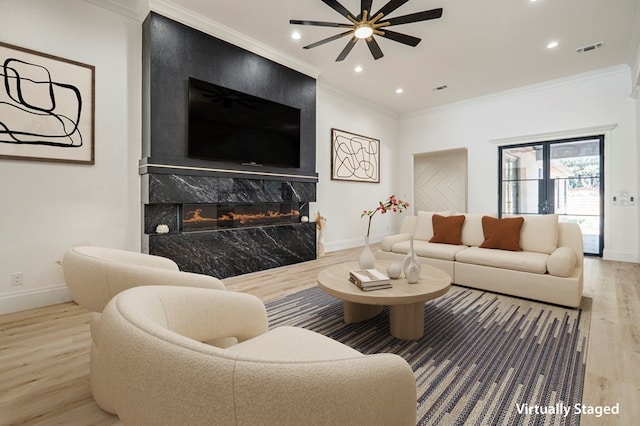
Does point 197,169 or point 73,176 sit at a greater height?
point 197,169

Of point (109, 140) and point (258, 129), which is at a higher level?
point (258, 129)

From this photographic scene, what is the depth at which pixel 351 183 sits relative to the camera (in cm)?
649

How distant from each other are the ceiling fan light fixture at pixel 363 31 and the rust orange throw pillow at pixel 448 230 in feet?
8.33

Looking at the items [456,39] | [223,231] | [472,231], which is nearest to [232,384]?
[223,231]

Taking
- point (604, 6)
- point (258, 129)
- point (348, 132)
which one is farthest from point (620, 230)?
point (258, 129)

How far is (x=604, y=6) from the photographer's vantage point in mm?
3461

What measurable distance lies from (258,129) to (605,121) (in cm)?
582

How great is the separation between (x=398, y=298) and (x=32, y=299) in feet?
11.1

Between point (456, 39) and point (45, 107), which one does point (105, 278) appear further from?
point (456, 39)

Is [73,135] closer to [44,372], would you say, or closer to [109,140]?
[109,140]

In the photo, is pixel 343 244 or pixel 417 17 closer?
pixel 417 17

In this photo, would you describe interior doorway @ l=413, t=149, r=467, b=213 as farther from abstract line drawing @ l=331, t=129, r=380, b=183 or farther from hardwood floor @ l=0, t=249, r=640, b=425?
hardwood floor @ l=0, t=249, r=640, b=425

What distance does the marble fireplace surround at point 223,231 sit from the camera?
11.5 feet

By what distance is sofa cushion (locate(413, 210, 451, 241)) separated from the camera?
14.5 ft
